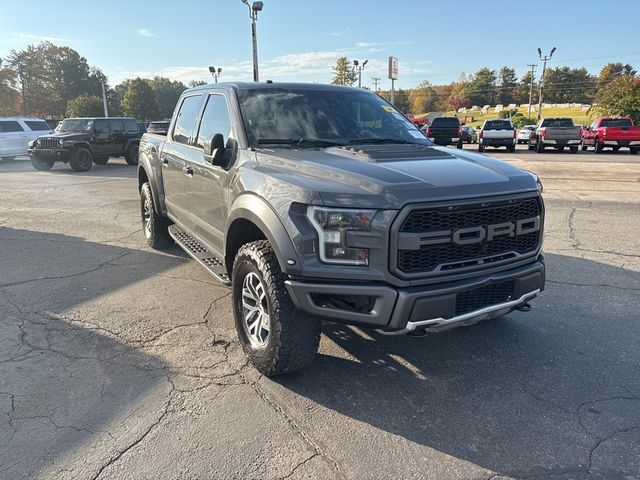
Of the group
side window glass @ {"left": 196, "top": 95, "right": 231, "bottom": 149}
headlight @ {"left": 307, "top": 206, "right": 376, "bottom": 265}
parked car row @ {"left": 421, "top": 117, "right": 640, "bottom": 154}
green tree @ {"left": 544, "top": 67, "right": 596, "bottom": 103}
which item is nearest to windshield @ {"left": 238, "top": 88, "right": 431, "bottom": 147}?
side window glass @ {"left": 196, "top": 95, "right": 231, "bottom": 149}

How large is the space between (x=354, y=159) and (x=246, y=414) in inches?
70.1

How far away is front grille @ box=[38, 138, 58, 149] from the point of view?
17094mm

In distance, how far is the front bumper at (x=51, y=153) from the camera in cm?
1712

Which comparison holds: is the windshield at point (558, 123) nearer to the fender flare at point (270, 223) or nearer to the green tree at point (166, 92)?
the fender flare at point (270, 223)

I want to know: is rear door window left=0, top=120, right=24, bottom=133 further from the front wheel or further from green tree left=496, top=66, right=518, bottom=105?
green tree left=496, top=66, right=518, bottom=105

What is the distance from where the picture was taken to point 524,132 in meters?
35.2

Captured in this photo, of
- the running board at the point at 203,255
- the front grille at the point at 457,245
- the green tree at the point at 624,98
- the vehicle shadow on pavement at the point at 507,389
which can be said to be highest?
the green tree at the point at 624,98

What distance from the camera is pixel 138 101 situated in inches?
3081

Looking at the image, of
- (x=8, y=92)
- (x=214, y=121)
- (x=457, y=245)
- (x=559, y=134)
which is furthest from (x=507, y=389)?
(x=8, y=92)

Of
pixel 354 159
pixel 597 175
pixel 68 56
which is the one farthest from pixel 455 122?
pixel 68 56

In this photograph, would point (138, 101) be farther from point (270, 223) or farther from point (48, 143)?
point (270, 223)

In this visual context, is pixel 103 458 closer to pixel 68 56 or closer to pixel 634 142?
pixel 634 142

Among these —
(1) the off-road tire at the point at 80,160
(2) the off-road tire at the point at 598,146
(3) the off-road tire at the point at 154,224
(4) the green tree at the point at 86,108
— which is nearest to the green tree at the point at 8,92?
(4) the green tree at the point at 86,108

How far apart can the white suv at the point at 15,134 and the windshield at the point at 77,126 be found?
2907 mm
